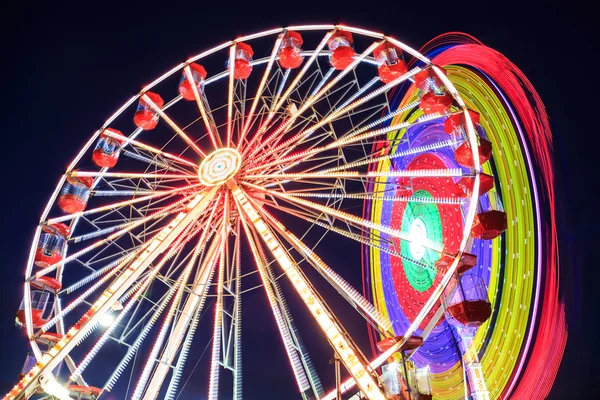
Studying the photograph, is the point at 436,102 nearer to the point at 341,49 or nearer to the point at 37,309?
the point at 341,49

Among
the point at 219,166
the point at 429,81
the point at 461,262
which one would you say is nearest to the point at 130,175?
the point at 219,166

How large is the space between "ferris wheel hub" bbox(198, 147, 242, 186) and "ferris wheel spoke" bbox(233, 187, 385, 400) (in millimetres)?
1298

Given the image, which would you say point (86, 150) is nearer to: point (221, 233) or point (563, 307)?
point (221, 233)

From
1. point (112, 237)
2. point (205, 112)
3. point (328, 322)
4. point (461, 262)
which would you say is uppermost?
point (205, 112)

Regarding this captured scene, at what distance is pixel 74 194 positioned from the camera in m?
10.5

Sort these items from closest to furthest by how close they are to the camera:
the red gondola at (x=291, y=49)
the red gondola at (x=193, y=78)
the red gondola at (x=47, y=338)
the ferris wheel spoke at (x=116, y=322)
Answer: the ferris wheel spoke at (x=116, y=322) < the red gondola at (x=47, y=338) < the red gondola at (x=291, y=49) < the red gondola at (x=193, y=78)

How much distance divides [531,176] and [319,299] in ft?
12.5

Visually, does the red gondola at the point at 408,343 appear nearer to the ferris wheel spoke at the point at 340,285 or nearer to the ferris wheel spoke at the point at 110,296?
the ferris wheel spoke at the point at 340,285

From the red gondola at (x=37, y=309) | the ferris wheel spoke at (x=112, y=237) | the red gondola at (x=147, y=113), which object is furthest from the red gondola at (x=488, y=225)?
the red gondola at (x=37, y=309)

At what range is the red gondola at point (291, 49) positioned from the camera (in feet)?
34.5

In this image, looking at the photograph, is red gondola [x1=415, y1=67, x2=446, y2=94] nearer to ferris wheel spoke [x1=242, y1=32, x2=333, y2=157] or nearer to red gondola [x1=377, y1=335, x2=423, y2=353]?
ferris wheel spoke [x1=242, y1=32, x2=333, y2=157]

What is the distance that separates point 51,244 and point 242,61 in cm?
542

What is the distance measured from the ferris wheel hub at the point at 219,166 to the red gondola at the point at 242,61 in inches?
80.7

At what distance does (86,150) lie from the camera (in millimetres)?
10812
